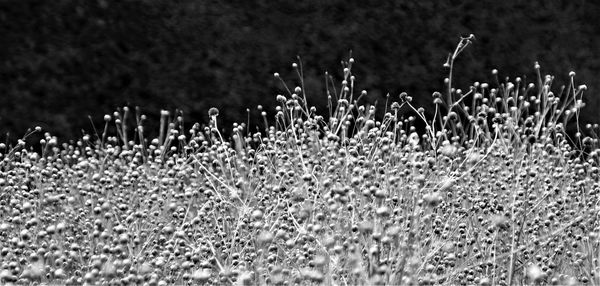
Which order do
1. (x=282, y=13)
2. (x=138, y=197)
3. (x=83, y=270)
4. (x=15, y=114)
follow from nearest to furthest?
1. (x=83, y=270)
2. (x=138, y=197)
3. (x=15, y=114)
4. (x=282, y=13)

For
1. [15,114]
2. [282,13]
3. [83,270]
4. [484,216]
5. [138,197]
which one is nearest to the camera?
[83,270]

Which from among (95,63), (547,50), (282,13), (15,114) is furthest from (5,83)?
(547,50)

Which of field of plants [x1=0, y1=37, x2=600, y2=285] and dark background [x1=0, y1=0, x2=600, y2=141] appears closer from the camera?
field of plants [x1=0, y1=37, x2=600, y2=285]

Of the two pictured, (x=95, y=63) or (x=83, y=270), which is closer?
(x=83, y=270)

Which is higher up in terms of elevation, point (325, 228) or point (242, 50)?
point (242, 50)

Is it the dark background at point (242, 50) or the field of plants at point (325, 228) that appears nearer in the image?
the field of plants at point (325, 228)

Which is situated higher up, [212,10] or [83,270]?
[212,10]

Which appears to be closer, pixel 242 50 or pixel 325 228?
pixel 325 228

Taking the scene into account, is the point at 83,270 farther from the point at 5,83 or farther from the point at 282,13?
the point at 282,13
